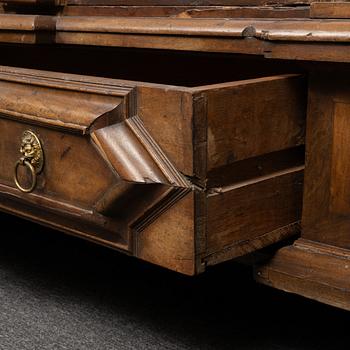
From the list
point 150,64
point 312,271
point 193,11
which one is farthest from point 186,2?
point 312,271

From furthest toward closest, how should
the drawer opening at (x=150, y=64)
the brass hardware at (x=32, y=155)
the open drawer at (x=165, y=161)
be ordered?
1. the drawer opening at (x=150, y=64)
2. the brass hardware at (x=32, y=155)
3. the open drawer at (x=165, y=161)

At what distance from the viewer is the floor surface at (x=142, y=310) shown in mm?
1196

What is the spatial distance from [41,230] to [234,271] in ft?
1.57

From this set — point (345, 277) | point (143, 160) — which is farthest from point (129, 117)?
point (345, 277)

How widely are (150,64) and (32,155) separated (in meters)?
0.41

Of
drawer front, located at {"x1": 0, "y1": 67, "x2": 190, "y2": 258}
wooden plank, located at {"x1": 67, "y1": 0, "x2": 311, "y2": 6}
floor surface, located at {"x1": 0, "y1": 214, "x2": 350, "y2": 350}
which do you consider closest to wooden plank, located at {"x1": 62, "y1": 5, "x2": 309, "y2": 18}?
wooden plank, located at {"x1": 67, "y1": 0, "x2": 311, "y2": 6}

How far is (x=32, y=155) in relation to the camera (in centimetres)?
103

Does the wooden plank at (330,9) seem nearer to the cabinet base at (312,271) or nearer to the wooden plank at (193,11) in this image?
the wooden plank at (193,11)

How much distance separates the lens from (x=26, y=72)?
3.48 feet

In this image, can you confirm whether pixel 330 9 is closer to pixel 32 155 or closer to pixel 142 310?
pixel 32 155

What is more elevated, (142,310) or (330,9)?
(330,9)

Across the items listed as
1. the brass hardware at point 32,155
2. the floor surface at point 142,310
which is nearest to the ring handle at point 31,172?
the brass hardware at point 32,155

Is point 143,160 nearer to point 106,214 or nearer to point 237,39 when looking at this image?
point 106,214

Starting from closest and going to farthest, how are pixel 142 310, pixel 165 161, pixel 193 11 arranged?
pixel 165 161, pixel 193 11, pixel 142 310
